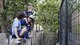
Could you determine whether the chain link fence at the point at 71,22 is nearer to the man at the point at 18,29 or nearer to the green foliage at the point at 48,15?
the man at the point at 18,29

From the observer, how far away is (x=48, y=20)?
27.7ft

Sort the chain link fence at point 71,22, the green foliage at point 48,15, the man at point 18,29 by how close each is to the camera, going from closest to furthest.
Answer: the chain link fence at point 71,22 → the man at point 18,29 → the green foliage at point 48,15

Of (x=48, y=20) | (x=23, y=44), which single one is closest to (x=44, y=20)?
(x=48, y=20)

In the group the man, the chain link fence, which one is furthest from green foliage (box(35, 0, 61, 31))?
the chain link fence

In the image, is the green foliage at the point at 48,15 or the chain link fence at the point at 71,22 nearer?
the chain link fence at the point at 71,22

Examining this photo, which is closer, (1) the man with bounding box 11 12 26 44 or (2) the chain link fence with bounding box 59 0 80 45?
(2) the chain link fence with bounding box 59 0 80 45

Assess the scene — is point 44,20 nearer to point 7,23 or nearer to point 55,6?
point 55,6

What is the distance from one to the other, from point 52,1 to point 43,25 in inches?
34.7

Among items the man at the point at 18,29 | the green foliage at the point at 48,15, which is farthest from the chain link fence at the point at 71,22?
the green foliage at the point at 48,15

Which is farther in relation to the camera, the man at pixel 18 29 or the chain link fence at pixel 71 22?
the man at pixel 18 29

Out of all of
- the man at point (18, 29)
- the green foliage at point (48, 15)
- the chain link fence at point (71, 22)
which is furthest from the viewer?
the green foliage at point (48, 15)

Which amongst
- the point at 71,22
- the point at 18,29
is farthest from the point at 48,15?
the point at 71,22

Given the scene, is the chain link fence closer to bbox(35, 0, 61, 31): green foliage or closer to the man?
the man

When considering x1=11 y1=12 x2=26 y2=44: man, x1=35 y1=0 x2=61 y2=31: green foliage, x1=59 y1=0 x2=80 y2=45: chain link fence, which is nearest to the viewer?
x1=59 y1=0 x2=80 y2=45: chain link fence
